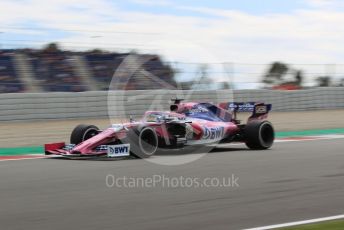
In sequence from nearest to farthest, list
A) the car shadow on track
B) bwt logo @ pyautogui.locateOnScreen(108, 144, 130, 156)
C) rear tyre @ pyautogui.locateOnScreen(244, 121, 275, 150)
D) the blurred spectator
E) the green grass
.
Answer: the green grass < bwt logo @ pyautogui.locateOnScreen(108, 144, 130, 156) < the car shadow on track < rear tyre @ pyautogui.locateOnScreen(244, 121, 275, 150) < the blurred spectator

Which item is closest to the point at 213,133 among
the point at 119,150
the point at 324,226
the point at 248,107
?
the point at 248,107

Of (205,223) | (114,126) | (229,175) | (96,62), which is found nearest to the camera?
(205,223)

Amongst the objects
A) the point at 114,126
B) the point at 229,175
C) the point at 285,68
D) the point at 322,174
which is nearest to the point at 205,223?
the point at 229,175

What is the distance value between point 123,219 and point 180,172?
3411mm

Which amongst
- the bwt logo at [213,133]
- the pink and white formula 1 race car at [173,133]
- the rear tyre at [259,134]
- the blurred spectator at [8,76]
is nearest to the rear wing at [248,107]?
the pink and white formula 1 race car at [173,133]

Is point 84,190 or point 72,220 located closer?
point 72,220

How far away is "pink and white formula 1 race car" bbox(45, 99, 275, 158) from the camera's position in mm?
10477

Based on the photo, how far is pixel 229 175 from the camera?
8.70 metres

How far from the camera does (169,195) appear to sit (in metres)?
7.09

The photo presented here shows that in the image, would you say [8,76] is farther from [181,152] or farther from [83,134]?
[181,152]

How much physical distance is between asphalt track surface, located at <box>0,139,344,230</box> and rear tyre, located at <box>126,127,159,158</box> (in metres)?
0.32

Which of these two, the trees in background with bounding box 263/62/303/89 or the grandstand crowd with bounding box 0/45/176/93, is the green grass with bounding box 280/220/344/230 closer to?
the grandstand crowd with bounding box 0/45/176/93

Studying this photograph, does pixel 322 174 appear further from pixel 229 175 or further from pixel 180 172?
pixel 180 172

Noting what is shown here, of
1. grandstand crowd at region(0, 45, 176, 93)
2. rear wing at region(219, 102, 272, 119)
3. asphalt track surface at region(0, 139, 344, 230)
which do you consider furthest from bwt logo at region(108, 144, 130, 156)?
grandstand crowd at region(0, 45, 176, 93)
